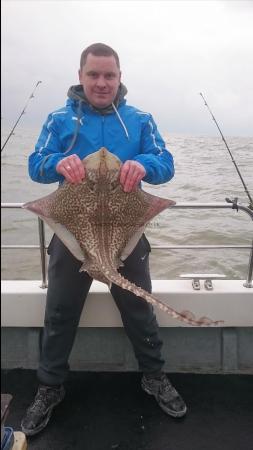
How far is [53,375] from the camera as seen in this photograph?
2.95m

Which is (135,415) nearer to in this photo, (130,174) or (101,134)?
(130,174)

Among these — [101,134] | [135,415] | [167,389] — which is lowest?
[135,415]

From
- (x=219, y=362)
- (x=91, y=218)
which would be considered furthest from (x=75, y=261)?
(x=219, y=362)

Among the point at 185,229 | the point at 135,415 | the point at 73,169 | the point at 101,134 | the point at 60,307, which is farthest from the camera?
the point at 185,229

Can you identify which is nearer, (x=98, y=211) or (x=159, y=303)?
(x=159, y=303)

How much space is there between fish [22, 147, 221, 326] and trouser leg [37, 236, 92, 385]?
1.47 ft

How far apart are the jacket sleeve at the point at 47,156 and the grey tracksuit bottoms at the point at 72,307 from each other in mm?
483

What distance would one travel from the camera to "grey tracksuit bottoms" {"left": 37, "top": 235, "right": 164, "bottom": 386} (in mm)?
2789

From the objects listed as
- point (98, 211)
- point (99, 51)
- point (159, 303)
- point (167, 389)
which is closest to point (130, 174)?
point (98, 211)

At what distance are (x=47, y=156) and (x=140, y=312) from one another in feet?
4.17

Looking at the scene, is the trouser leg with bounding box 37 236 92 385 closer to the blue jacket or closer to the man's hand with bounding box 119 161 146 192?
the blue jacket

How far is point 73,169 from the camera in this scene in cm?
212

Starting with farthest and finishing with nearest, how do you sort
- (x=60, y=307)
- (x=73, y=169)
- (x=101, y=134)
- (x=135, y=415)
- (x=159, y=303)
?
(x=135, y=415) < (x=60, y=307) < (x=101, y=134) < (x=73, y=169) < (x=159, y=303)

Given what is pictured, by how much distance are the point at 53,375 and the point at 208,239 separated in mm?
6877
